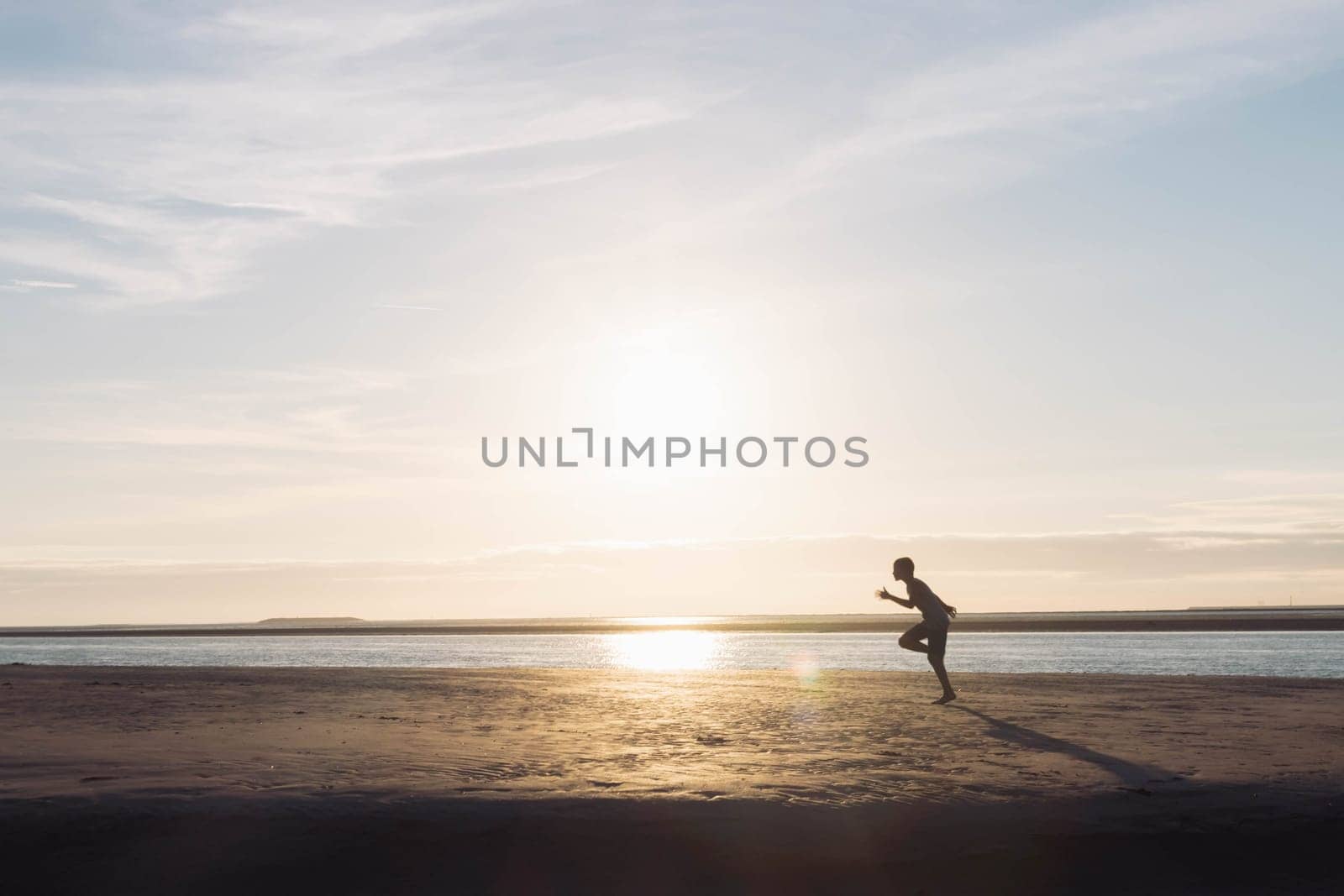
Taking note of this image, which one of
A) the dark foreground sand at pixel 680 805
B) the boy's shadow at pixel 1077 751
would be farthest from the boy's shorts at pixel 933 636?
the dark foreground sand at pixel 680 805

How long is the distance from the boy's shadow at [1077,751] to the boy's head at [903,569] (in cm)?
236

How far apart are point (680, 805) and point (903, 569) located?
881 cm

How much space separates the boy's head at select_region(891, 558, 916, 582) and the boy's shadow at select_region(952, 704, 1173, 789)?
7.74 ft

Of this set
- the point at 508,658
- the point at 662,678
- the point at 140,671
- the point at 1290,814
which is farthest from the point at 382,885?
the point at 508,658

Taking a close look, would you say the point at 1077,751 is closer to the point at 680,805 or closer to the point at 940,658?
the point at 680,805

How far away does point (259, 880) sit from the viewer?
8.57 meters

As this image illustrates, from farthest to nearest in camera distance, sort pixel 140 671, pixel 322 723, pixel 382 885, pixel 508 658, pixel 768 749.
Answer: pixel 508 658, pixel 140 671, pixel 322 723, pixel 768 749, pixel 382 885

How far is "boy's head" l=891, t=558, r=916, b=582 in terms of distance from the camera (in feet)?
57.9

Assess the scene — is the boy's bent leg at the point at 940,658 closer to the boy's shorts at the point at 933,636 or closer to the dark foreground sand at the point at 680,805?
the boy's shorts at the point at 933,636

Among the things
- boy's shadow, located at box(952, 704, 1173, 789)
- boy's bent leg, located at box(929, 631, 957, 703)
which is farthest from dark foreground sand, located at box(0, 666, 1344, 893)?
boy's bent leg, located at box(929, 631, 957, 703)

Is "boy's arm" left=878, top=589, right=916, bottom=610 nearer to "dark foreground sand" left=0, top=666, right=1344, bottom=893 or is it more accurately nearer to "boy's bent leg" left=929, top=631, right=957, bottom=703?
"boy's bent leg" left=929, top=631, right=957, bottom=703

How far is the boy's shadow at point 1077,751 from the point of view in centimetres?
1098

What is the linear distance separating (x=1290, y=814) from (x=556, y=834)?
233 inches

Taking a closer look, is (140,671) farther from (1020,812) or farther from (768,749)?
(1020,812)
